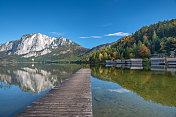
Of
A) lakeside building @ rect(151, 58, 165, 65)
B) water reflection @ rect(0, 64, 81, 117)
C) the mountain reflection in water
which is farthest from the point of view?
lakeside building @ rect(151, 58, 165, 65)

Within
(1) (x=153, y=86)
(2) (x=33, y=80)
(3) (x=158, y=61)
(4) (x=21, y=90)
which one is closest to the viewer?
(1) (x=153, y=86)

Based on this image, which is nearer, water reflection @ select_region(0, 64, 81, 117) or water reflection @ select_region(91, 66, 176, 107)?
water reflection @ select_region(0, 64, 81, 117)

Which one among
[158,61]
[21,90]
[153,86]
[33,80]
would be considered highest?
[158,61]

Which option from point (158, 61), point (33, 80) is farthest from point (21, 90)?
point (158, 61)

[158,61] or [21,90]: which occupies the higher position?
[158,61]

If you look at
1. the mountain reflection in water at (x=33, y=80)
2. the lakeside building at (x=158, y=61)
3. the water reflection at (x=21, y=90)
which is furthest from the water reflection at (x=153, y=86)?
the lakeside building at (x=158, y=61)

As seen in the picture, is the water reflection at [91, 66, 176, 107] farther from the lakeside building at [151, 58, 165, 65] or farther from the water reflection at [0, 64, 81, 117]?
the lakeside building at [151, 58, 165, 65]

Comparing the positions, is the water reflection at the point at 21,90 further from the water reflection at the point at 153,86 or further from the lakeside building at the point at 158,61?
the lakeside building at the point at 158,61

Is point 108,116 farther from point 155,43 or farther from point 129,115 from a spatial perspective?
point 155,43

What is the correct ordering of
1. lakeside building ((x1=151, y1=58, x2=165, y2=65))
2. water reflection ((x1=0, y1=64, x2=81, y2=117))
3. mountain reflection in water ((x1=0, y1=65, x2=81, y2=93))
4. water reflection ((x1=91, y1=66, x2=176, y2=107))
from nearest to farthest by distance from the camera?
water reflection ((x1=0, y1=64, x2=81, y2=117)) → water reflection ((x1=91, y1=66, x2=176, y2=107)) → mountain reflection in water ((x1=0, y1=65, x2=81, y2=93)) → lakeside building ((x1=151, y1=58, x2=165, y2=65))

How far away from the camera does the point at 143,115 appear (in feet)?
30.0

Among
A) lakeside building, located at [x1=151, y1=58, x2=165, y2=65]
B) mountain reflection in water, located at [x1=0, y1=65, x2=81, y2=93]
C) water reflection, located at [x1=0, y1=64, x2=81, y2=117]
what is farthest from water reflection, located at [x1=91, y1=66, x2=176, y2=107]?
lakeside building, located at [x1=151, y1=58, x2=165, y2=65]

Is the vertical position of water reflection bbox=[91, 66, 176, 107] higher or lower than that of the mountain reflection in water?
higher

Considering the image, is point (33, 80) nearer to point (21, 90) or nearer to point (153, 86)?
point (21, 90)
